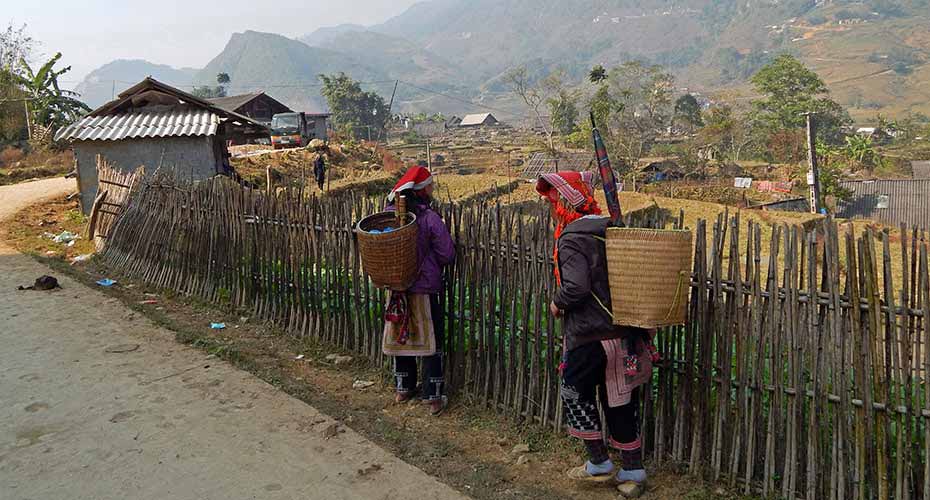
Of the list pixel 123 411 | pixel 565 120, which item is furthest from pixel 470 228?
pixel 565 120

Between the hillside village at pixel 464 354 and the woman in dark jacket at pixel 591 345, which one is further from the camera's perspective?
the woman in dark jacket at pixel 591 345

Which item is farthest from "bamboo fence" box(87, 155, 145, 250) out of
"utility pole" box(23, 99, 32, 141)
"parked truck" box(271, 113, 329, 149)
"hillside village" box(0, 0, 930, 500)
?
"utility pole" box(23, 99, 32, 141)

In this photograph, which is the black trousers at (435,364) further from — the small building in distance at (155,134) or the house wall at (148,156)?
the house wall at (148,156)

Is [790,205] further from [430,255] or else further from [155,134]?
[430,255]

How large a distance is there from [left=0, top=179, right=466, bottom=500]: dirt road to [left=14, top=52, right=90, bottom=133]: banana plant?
93.6ft

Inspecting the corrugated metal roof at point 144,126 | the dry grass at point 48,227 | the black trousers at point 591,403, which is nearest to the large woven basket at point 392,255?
the black trousers at point 591,403

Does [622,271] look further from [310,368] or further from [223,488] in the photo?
[310,368]

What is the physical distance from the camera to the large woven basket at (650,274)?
3.09 metres

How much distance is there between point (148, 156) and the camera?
1273 centimetres

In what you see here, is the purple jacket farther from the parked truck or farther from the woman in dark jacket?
the parked truck

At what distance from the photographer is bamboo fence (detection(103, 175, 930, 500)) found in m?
2.89

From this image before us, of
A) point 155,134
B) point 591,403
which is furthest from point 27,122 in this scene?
point 591,403

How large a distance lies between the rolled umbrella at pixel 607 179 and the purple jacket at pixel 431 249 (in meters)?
1.27

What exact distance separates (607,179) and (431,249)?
146 centimetres
